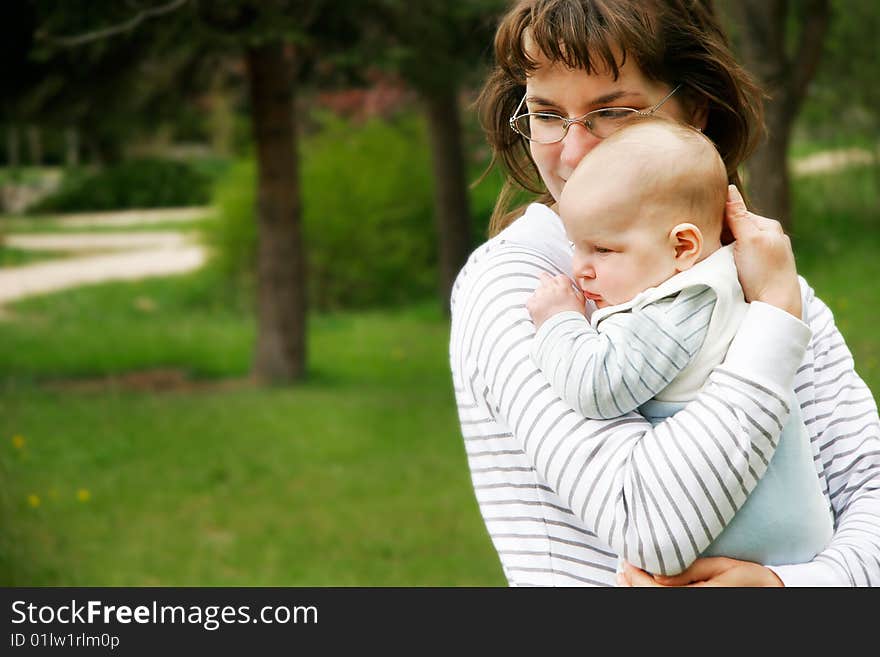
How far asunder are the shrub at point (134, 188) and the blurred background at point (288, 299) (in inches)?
370

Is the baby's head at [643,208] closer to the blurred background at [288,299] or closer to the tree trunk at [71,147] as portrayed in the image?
the blurred background at [288,299]

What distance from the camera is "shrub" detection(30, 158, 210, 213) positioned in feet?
84.2

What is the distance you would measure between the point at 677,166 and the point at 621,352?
275mm

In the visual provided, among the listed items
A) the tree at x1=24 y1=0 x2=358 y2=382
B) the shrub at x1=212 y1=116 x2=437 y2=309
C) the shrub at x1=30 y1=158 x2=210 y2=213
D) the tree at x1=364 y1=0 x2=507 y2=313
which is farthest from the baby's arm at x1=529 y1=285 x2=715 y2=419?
the shrub at x1=30 y1=158 x2=210 y2=213

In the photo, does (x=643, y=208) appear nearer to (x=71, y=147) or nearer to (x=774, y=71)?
(x=774, y=71)

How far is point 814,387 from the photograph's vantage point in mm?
1715

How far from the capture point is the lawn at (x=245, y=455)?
5805 mm

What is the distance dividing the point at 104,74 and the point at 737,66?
25.6 ft

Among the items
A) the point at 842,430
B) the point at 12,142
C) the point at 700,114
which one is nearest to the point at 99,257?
the point at 12,142

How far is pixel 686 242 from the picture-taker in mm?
1591

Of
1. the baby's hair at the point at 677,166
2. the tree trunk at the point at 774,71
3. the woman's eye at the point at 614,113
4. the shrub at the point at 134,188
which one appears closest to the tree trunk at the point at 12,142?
the tree trunk at the point at 774,71

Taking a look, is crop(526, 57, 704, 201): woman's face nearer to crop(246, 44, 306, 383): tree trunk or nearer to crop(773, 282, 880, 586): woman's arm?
crop(773, 282, 880, 586): woman's arm

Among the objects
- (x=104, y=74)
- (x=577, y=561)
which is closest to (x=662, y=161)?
(x=577, y=561)
